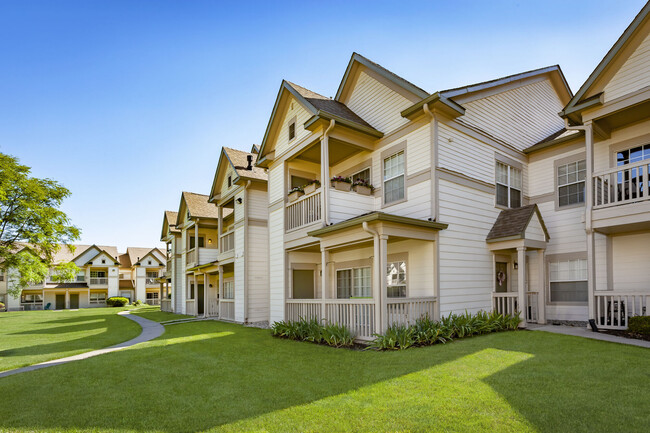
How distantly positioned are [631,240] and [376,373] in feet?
31.7

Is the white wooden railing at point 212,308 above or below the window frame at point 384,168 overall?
below

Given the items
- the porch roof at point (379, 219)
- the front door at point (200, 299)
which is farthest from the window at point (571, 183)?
the front door at point (200, 299)

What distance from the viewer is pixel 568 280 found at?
13109mm

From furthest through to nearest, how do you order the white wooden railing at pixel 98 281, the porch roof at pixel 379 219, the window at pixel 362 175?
the white wooden railing at pixel 98 281, the window at pixel 362 175, the porch roof at pixel 379 219

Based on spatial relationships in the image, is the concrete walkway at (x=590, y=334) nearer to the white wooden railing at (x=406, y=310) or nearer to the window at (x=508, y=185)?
the white wooden railing at (x=406, y=310)

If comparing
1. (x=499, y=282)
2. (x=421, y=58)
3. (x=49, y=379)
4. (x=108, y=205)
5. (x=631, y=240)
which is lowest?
(x=49, y=379)

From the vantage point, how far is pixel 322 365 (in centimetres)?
825

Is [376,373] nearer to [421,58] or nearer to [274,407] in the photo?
[274,407]

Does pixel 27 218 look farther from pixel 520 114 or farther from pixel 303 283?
pixel 520 114

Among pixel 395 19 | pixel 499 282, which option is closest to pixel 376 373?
pixel 499 282

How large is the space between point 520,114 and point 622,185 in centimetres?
540

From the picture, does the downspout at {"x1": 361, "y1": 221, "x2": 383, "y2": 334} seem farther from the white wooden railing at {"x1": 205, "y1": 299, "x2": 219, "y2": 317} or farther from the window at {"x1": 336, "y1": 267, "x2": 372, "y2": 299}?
the white wooden railing at {"x1": 205, "y1": 299, "x2": 219, "y2": 317}

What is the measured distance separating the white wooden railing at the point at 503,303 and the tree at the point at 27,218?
98.9 feet

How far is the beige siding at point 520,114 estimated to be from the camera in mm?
13664
